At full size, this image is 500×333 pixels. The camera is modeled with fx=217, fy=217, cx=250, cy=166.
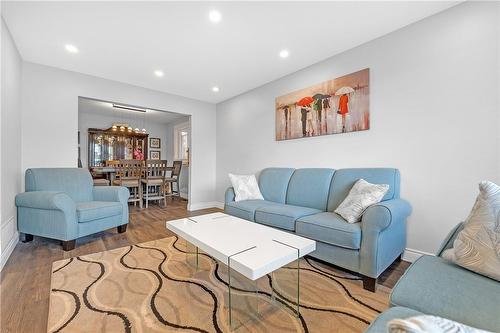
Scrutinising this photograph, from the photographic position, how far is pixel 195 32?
2291 millimetres

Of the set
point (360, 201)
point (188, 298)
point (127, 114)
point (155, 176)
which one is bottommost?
point (188, 298)

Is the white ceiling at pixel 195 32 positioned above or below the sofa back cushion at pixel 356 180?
above

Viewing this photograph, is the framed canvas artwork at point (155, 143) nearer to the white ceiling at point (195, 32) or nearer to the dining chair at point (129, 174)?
the dining chair at point (129, 174)

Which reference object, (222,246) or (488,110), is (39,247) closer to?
(222,246)

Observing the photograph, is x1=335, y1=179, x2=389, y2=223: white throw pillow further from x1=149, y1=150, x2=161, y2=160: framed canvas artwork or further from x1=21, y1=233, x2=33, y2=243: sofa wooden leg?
x1=149, y1=150, x2=161, y2=160: framed canvas artwork

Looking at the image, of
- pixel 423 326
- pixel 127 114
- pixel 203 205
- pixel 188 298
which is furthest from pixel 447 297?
pixel 127 114

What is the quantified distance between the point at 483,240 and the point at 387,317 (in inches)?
26.8

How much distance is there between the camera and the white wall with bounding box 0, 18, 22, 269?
2.12 m

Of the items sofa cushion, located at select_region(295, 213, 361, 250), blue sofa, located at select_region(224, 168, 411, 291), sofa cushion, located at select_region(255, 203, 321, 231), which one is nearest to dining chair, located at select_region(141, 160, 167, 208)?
blue sofa, located at select_region(224, 168, 411, 291)

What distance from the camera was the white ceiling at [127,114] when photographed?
542cm

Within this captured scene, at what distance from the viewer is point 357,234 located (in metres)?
1.73

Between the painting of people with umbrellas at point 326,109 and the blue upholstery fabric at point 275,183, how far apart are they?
1.79 feet

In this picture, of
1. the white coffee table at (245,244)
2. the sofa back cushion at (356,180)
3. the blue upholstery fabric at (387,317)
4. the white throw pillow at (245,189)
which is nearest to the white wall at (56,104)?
the white throw pillow at (245,189)

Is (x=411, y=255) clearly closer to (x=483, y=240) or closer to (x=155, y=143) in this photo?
(x=483, y=240)
